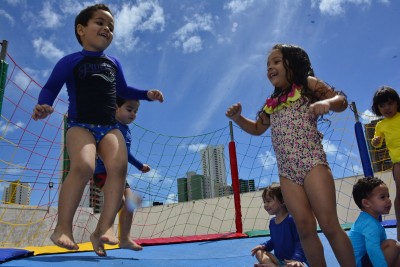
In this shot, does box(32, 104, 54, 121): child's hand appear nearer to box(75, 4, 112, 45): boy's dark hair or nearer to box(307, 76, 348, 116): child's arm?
box(75, 4, 112, 45): boy's dark hair

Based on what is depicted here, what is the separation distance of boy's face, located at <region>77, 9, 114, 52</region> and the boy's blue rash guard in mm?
52

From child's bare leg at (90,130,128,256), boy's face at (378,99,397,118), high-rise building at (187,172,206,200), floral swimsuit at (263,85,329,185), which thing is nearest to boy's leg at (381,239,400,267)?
floral swimsuit at (263,85,329,185)

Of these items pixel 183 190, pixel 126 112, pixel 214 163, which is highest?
pixel 214 163

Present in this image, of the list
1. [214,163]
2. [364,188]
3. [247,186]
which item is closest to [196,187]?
[247,186]

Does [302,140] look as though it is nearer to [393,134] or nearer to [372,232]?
[372,232]

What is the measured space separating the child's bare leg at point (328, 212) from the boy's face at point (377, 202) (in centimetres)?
37

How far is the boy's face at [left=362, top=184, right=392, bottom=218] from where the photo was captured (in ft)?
5.60

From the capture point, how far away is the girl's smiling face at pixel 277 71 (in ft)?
5.78

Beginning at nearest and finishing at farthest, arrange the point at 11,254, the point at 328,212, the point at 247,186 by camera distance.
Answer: the point at 328,212, the point at 11,254, the point at 247,186

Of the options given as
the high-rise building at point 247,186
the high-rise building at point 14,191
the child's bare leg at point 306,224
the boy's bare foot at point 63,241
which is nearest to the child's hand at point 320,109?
the child's bare leg at point 306,224

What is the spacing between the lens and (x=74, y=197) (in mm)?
1440

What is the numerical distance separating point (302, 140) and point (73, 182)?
1.02 meters

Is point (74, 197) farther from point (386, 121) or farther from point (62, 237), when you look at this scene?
point (386, 121)

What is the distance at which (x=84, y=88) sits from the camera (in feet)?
5.38
